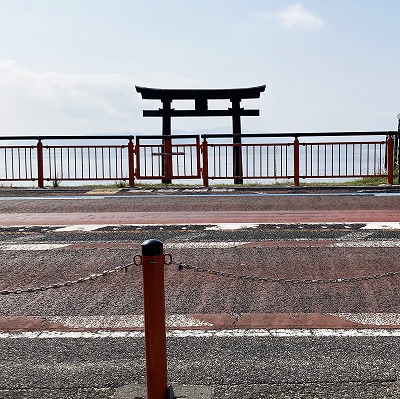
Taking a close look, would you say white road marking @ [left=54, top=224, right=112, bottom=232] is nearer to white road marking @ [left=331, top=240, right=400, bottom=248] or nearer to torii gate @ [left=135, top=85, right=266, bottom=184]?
white road marking @ [left=331, top=240, right=400, bottom=248]

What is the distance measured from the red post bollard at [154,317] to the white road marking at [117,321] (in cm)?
171

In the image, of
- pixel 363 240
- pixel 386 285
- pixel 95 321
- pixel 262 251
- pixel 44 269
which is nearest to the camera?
pixel 95 321

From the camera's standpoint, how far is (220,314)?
6.52 m

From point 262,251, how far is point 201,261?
961 mm

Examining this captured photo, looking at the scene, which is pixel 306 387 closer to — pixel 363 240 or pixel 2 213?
pixel 363 240

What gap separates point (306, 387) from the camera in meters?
4.69

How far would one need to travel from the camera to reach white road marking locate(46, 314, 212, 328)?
620 cm

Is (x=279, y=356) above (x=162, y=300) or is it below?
below

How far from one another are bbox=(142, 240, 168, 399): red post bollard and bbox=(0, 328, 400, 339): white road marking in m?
1.44

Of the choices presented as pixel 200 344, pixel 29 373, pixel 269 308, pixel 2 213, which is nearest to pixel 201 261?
pixel 269 308

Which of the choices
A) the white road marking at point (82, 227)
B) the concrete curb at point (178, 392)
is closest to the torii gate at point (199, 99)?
the white road marking at point (82, 227)

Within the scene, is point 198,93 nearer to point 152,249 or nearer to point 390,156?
point 390,156

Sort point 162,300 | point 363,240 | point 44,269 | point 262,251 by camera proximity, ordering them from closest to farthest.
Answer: point 162,300 < point 44,269 < point 262,251 < point 363,240

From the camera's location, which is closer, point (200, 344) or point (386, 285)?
point (200, 344)
